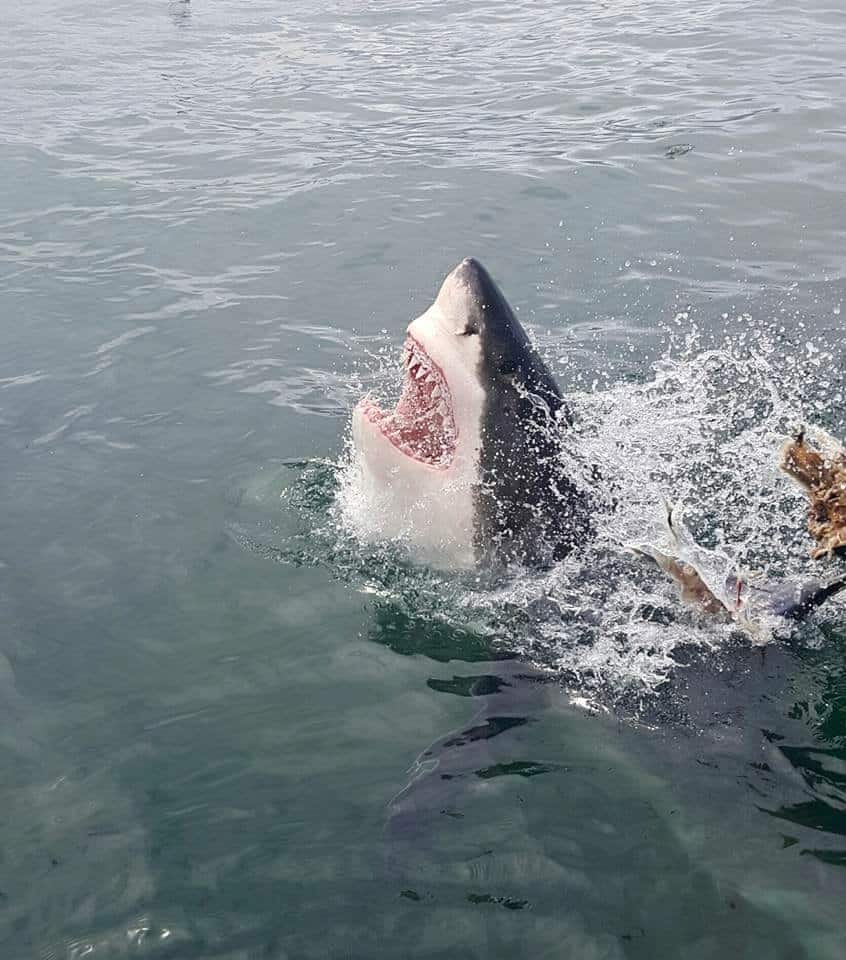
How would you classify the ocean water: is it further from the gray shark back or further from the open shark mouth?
the open shark mouth

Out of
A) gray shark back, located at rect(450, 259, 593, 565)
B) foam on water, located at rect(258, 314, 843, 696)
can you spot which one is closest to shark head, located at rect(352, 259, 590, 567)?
gray shark back, located at rect(450, 259, 593, 565)

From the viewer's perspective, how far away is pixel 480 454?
552 cm

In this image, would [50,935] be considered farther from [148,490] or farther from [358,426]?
[148,490]

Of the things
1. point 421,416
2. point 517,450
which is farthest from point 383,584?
point 517,450

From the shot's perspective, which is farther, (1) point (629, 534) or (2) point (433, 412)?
(1) point (629, 534)

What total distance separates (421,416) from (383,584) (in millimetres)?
943

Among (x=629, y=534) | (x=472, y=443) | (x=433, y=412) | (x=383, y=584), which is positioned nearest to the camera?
(x=472, y=443)

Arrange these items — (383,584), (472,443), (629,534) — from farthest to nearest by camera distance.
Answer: (383,584) < (629,534) < (472,443)

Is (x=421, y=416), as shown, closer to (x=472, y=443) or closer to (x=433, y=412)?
(x=433, y=412)

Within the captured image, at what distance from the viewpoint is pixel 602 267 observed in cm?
1049

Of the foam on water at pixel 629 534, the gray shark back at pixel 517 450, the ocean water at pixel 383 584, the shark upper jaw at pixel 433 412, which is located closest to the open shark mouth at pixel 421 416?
the shark upper jaw at pixel 433 412

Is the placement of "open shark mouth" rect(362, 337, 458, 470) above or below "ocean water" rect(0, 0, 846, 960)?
above

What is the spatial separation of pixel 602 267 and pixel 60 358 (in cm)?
477

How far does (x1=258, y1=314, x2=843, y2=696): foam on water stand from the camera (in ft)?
17.8
